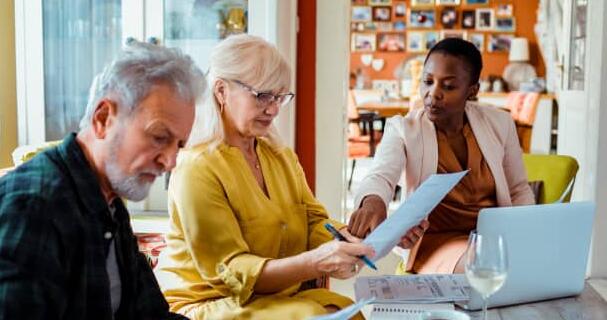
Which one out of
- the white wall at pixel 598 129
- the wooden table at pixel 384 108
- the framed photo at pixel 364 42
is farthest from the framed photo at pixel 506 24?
the white wall at pixel 598 129

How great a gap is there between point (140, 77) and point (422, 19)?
9043 millimetres

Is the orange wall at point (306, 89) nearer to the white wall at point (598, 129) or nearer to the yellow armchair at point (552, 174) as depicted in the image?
the yellow armchair at point (552, 174)

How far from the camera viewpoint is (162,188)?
3.87 meters

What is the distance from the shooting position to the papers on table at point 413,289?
5.58ft

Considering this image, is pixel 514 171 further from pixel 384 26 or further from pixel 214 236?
pixel 384 26

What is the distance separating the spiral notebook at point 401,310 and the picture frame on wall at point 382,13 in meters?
8.86

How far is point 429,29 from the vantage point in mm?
10078

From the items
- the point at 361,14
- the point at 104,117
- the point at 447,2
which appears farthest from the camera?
the point at 361,14

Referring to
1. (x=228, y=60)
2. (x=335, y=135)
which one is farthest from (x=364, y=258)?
(x=335, y=135)

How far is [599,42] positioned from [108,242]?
11.6 ft

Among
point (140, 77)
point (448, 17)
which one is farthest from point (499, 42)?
point (140, 77)

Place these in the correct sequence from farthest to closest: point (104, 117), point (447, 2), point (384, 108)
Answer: point (447, 2) < point (384, 108) < point (104, 117)

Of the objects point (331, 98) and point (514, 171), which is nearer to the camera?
point (514, 171)

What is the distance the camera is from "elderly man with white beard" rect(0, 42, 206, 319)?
1197mm
